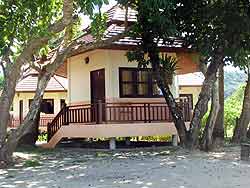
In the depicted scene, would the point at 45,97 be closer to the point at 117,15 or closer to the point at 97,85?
the point at 97,85

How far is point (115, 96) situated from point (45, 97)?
19460 millimetres

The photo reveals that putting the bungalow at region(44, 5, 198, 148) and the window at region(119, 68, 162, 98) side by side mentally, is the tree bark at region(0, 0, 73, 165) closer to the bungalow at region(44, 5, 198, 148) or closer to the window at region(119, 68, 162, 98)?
the bungalow at region(44, 5, 198, 148)

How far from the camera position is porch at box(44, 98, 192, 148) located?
1877cm

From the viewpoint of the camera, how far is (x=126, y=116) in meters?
19.4

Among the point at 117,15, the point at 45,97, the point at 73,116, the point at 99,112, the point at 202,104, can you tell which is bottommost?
the point at 73,116

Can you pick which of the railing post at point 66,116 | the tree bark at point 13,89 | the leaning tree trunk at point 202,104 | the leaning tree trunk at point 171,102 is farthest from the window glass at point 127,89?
the tree bark at point 13,89

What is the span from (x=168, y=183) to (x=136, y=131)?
30.8 ft

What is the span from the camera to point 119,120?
19.1 metres

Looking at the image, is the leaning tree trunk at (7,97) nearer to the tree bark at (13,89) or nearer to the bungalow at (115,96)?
the tree bark at (13,89)

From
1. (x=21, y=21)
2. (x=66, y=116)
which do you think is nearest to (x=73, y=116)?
(x=66, y=116)

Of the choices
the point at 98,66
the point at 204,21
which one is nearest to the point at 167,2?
the point at 204,21

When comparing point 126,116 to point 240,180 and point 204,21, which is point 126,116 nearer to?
point 204,21

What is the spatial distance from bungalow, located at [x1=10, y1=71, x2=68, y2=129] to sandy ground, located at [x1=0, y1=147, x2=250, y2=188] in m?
22.4

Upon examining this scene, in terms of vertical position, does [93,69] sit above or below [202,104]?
above
